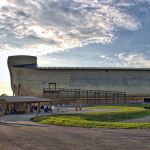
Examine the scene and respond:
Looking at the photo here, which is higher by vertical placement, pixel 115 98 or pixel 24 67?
pixel 24 67

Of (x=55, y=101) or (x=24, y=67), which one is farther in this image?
(x=24, y=67)

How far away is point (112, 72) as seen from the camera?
137875mm

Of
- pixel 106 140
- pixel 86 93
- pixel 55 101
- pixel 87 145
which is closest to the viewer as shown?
pixel 87 145

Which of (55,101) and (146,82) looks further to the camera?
(146,82)

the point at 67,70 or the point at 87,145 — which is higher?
the point at 67,70

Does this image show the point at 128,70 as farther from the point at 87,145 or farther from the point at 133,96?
the point at 87,145

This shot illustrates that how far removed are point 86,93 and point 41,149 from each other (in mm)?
120258

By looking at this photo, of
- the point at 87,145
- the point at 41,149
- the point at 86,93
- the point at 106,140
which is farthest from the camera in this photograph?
the point at 86,93

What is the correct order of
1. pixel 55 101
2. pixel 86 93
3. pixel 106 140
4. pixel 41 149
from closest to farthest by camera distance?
pixel 41 149
pixel 106 140
pixel 55 101
pixel 86 93

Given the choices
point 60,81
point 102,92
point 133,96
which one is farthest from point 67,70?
point 133,96

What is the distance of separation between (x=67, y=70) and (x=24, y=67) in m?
17.8

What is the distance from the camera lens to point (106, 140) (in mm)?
17312

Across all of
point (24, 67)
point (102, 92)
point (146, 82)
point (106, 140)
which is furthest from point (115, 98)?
point (106, 140)

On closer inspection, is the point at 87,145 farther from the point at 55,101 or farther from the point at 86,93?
the point at 86,93
